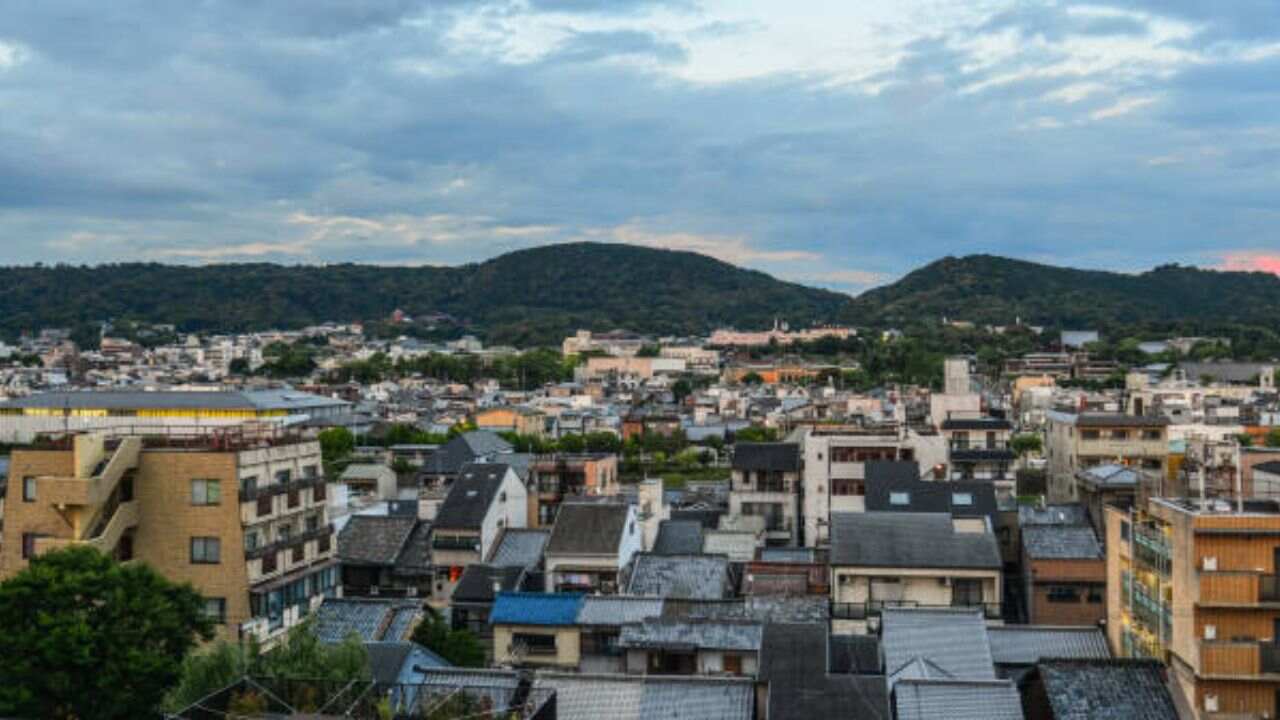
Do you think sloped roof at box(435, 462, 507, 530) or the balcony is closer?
the balcony

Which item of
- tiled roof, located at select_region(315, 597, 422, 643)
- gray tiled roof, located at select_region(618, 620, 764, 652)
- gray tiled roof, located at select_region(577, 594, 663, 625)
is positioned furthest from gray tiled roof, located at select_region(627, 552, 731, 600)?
tiled roof, located at select_region(315, 597, 422, 643)

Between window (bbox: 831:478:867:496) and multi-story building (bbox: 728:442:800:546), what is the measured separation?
6.60ft

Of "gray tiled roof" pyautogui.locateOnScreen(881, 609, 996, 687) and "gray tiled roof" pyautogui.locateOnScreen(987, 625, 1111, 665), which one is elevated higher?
"gray tiled roof" pyautogui.locateOnScreen(881, 609, 996, 687)

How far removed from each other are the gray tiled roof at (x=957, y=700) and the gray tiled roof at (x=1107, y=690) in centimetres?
117

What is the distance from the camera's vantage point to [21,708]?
796 inches

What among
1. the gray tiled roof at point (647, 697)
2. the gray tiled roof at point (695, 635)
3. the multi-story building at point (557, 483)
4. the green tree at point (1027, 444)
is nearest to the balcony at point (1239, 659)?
the gray tiled roof at point (647, 697)

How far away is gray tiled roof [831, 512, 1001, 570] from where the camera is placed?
1199 inches

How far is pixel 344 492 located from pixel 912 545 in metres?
20.6

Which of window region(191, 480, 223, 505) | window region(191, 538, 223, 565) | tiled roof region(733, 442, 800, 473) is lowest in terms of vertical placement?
window region(191, 538, 223, 565)

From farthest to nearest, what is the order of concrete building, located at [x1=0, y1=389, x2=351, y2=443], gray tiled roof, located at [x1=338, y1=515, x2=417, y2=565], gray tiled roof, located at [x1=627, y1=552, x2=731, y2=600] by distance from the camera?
concrete building, located at [x1=0, y1=389, x2=351, y2=443], gray tiled roof, located at [x1=338, y1=515, x2=417, y2=565], gray tiled roof, located at [x1=627, y1=552, x2=731, y2=600]

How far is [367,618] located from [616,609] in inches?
247

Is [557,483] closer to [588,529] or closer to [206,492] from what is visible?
[588,529]

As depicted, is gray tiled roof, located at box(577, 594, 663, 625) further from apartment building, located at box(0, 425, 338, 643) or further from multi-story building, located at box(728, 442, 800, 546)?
multi-story building, located at box(728, 442, 800, 546)

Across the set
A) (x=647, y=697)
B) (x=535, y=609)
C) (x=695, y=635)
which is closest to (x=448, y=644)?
(x=535, y=609)
